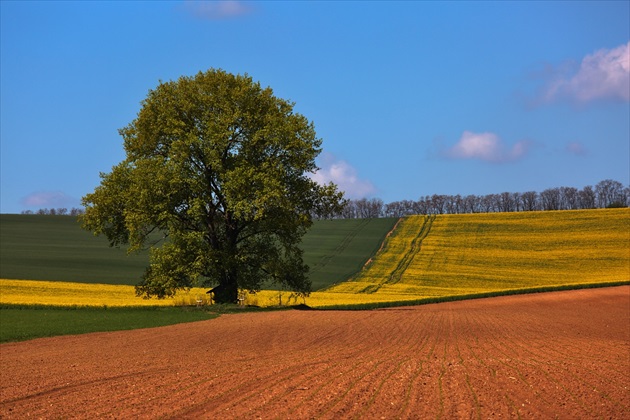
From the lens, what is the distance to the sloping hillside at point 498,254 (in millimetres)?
66625

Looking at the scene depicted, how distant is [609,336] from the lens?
29.1 metres

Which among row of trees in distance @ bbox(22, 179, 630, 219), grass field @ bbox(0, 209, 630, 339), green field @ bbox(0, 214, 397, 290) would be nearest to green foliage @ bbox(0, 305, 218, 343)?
grass field @ bbox(0, 209, 630, 339)

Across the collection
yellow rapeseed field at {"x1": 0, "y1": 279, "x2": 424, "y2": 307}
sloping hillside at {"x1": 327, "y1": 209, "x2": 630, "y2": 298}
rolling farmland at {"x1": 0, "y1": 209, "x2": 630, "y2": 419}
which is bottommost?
rolling farmland at {"x1": 0, "y1": 209, "x2": 630, "y2": 419}

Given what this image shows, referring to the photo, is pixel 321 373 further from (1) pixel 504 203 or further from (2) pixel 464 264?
(1) pixel 504 203

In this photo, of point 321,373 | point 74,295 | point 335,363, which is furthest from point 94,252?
point 321,373

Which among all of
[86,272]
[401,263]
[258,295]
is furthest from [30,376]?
[401,263]

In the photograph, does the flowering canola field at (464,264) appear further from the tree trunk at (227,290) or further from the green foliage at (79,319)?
the green foliage at (79,319)

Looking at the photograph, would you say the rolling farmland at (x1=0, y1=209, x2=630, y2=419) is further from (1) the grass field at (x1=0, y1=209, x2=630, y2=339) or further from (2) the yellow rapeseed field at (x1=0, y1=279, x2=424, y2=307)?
(1) the grass field at (x1=0, y1=209, x2=630, y2=339)

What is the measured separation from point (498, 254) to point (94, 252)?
47.4 m

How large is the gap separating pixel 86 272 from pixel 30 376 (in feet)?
168

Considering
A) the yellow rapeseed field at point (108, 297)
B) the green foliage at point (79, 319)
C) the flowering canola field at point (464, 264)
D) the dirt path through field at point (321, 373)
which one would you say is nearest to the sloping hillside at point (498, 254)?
the flowering canola field at point (464, 264)

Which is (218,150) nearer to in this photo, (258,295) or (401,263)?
(258,295)

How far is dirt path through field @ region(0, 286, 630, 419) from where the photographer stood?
1216 centimetres

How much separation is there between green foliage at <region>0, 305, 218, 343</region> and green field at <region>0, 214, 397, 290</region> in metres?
21.4
